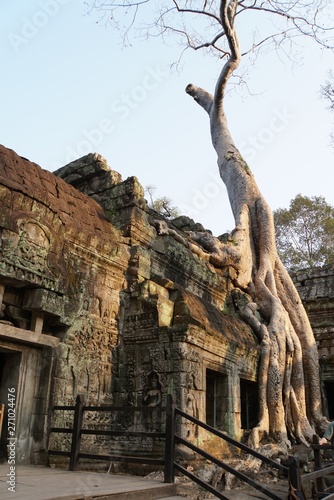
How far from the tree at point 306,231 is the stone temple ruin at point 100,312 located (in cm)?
1317

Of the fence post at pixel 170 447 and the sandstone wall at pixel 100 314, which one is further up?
the sandstone wall at pixel 100 314

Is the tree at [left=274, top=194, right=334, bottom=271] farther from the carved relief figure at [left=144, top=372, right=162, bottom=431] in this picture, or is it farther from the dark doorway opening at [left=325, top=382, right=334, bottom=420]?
the carved relief figure at [left=144, top=372, right=162, bottom=431]

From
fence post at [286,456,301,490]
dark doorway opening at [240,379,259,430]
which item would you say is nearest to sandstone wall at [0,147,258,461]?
dark doorway opening at [240,379,259,430]

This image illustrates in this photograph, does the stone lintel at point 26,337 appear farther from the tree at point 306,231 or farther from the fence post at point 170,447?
the tree at point 306,231

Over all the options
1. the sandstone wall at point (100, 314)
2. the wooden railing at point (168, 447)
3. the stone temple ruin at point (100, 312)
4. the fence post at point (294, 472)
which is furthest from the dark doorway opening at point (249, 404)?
the fence post at point (294, 472)

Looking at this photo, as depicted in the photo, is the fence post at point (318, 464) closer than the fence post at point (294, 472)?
No

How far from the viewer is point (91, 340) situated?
5.29 metres

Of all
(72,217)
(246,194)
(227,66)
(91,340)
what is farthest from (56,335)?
(227,66)

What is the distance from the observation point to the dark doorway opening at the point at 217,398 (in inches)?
247

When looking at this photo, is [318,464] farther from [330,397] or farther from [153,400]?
[330,397]

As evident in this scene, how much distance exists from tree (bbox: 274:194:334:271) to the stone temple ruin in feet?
43.2

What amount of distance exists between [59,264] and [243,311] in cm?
433

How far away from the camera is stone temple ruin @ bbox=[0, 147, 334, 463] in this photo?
452cm

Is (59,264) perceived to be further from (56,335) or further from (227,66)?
(227,66)
